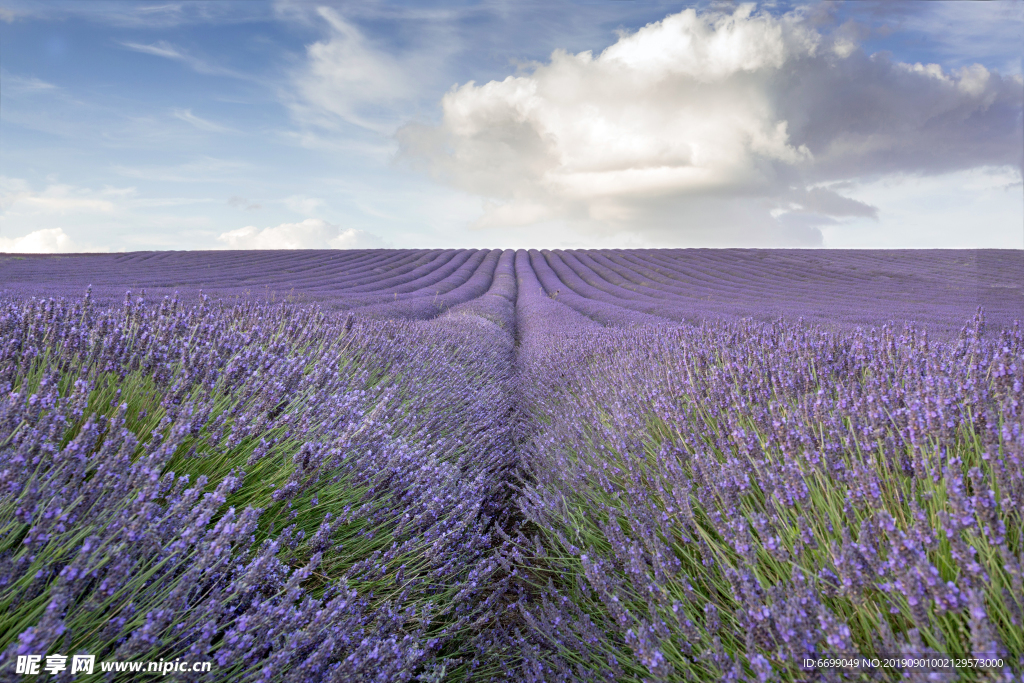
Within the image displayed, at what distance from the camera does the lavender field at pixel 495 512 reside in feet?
3.33

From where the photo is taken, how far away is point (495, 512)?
3119mm

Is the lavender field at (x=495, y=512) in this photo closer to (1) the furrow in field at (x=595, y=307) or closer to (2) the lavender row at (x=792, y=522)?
(2) the lavender row at (x=792, y=522)

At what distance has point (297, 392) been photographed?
2318 mm

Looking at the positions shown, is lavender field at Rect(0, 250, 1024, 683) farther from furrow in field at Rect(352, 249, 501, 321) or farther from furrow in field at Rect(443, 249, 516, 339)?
furrow in field at Rect(443, 249, 516, 339)

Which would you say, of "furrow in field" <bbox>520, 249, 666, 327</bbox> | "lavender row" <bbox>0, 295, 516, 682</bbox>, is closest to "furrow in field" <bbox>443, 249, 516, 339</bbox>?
"furrow in field" <bbox>520, 249, 666, 327</bbox>

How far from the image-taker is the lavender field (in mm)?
1014

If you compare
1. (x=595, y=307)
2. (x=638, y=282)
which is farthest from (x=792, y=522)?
(x=638, y=282)

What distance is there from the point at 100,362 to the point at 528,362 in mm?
4234

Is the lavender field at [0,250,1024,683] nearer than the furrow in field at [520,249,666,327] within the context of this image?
Yes

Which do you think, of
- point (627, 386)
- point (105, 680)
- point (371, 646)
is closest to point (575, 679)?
point (371, 646)

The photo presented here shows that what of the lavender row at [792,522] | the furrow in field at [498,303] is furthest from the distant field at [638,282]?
the lavender row at [792,522]

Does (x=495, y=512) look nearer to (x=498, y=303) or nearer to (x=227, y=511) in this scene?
(x=227, y=511)

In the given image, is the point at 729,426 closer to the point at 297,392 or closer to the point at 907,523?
the point at 907,523

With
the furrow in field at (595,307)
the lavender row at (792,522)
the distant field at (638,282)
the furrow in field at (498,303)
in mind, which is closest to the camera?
the lavender row at (792,522)
